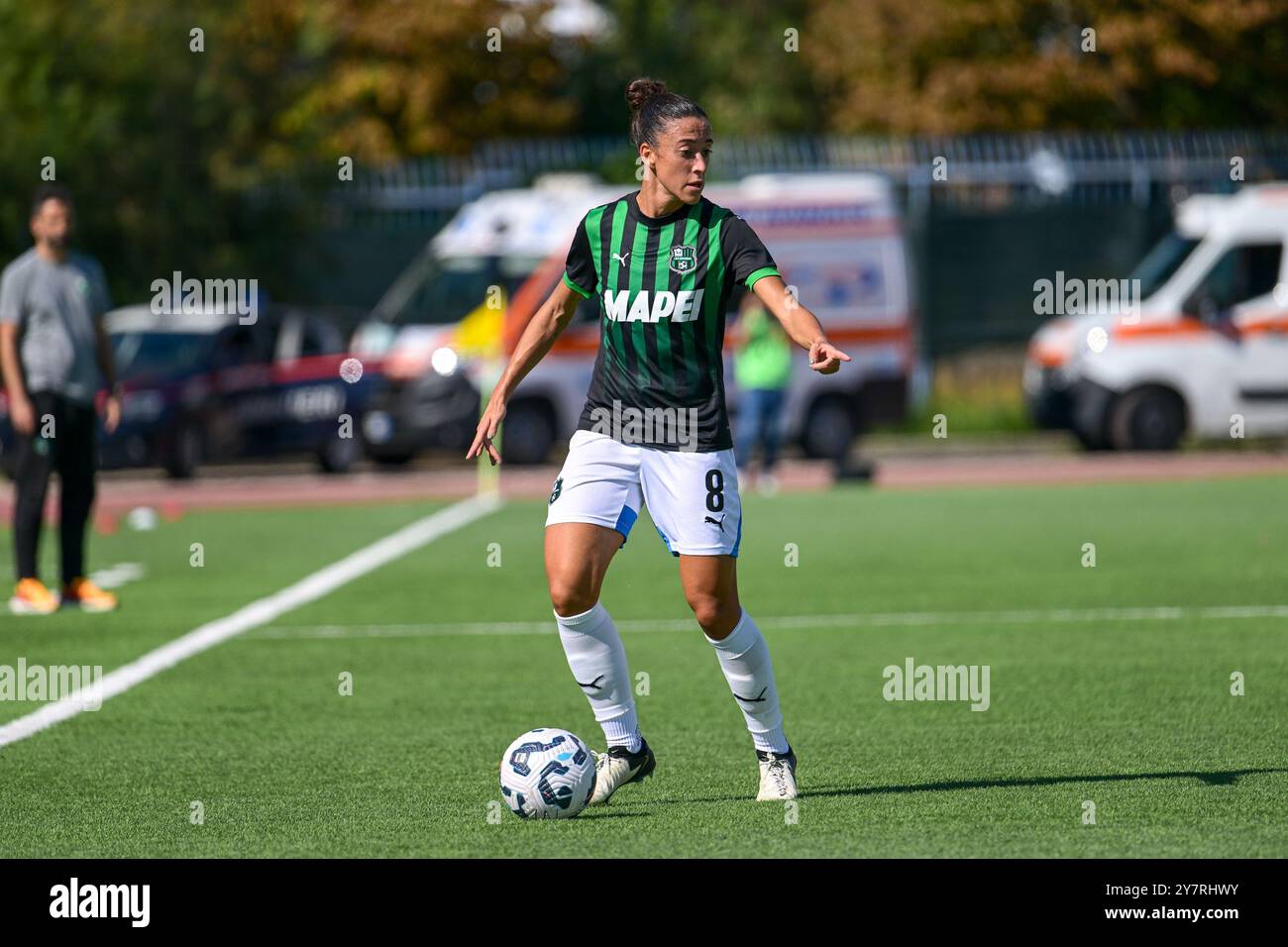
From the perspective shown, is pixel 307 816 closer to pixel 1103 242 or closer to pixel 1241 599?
pixel 1241 599

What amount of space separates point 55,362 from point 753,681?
20.7 ft

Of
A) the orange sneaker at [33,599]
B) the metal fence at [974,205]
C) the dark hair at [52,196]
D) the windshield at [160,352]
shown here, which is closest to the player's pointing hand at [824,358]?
the dark hair at [52,196]

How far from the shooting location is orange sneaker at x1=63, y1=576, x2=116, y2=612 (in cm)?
1245

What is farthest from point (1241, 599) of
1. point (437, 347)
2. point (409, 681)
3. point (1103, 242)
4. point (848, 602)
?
point (1103, 242)

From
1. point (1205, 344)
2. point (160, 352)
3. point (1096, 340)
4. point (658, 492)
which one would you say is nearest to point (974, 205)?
point (1096, 340)

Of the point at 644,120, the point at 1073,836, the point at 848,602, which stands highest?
the point at 644,120

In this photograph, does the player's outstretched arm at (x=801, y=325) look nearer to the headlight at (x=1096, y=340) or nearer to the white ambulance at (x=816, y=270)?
the headlight at (x=1096, y=340)

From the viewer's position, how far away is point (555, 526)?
6.68 metres

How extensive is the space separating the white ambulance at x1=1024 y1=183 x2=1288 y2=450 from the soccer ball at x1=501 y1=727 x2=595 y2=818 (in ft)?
60.8

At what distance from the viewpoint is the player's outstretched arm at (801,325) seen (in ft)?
20.0

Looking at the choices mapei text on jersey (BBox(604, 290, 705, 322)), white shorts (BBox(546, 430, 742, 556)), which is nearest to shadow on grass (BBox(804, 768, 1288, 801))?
white shorts (BBox(546, 430, 742, 556))

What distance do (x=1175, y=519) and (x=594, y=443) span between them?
11516 millimetres

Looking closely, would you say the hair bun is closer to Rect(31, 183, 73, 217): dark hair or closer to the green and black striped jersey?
the green and black striped jersey

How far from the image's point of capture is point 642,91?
22.2 feet
